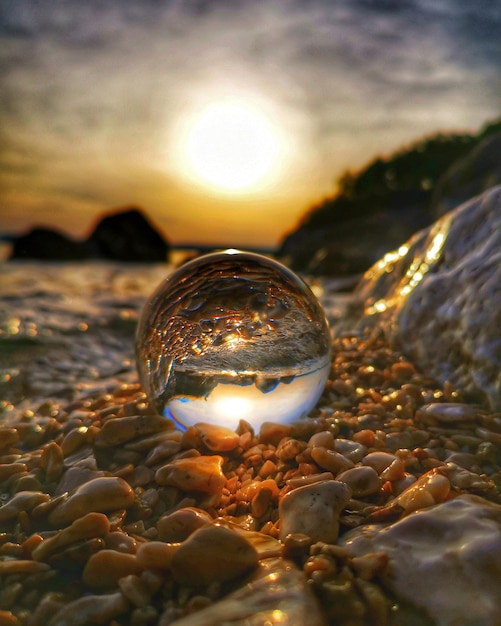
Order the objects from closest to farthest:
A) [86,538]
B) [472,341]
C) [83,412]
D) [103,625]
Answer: [103,625], [86,538], [472,341], [83,412]

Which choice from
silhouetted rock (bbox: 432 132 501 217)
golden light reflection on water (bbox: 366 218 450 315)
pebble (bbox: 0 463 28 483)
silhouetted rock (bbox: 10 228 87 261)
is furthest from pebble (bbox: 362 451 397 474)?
silhouetted rock (bbox: 10 228 87 261)

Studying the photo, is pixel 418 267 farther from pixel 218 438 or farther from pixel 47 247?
pixel 47 247

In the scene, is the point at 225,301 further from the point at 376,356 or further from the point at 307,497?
the point at 376,356

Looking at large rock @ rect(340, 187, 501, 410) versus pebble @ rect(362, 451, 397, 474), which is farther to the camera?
large rock @ rect(340, 187, 501, 410)

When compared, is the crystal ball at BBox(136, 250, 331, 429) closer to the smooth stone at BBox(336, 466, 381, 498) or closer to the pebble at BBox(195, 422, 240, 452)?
the pebble at BBox(195, 422, 240, 452)

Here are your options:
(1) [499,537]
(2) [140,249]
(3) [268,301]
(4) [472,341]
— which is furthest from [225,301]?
(2) [140,249]

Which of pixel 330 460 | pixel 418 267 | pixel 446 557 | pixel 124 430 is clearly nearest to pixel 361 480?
pixel 330 460
